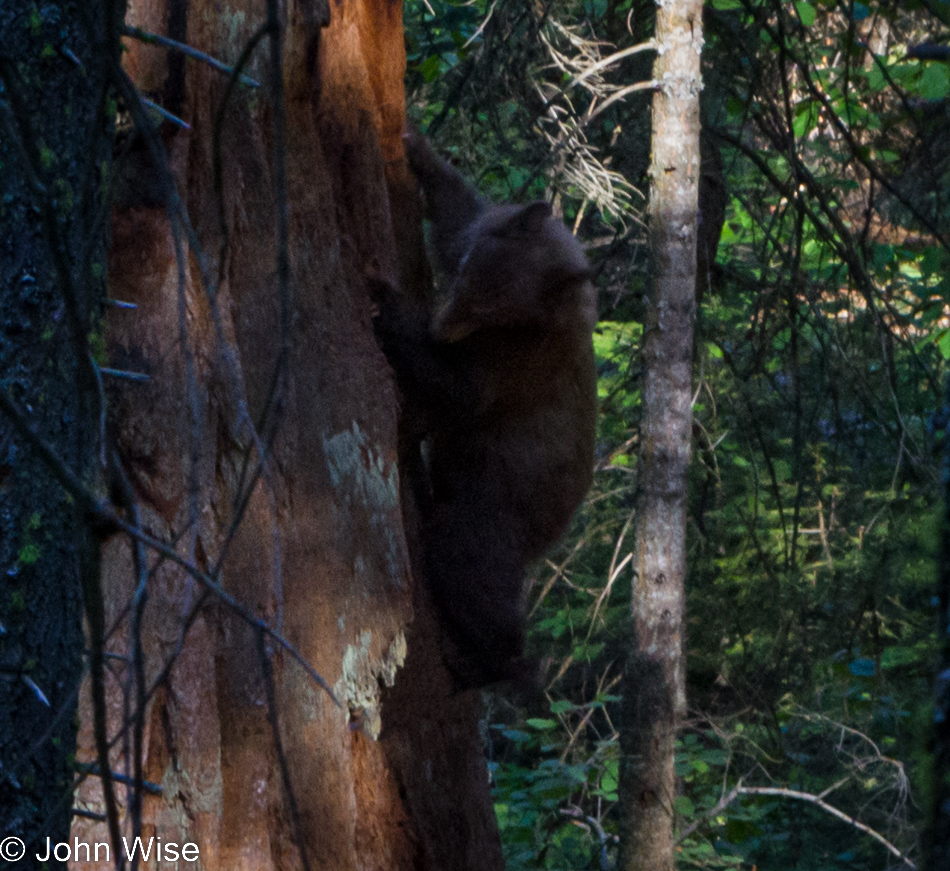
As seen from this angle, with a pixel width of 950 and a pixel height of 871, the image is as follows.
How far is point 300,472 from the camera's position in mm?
2664

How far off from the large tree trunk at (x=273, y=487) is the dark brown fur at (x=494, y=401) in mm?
319

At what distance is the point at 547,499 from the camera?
12.9ft

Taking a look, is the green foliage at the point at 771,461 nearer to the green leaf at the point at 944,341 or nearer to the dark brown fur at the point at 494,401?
the green leaf at the point at 944,341

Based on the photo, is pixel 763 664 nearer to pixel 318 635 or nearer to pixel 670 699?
pixel 670 699

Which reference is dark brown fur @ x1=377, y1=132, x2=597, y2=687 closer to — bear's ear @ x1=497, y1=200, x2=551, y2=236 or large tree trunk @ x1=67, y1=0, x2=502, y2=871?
bear's ear @ x1=497, y1=200, x2=551, y2=236

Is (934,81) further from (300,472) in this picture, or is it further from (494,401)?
(300,472)

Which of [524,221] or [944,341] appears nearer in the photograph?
[524,221]

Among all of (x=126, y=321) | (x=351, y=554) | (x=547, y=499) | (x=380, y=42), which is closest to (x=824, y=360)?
(x=547, y=499)

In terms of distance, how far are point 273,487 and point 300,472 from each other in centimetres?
16

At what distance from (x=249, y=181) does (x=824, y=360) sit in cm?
385

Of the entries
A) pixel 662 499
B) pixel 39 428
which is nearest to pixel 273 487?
pixel 39 428

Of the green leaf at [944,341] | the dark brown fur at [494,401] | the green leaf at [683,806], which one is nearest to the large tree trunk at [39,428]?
the dark brown fur at [494,401]

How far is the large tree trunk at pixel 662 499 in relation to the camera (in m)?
5.21

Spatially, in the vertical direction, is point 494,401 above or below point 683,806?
above
